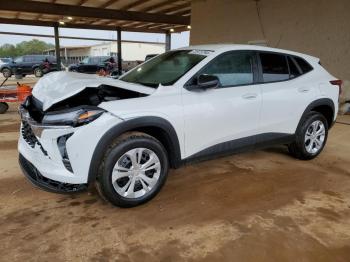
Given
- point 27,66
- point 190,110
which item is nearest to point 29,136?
point 190,110

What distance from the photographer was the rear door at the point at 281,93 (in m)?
3.96

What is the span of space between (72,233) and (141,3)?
40.3 feet

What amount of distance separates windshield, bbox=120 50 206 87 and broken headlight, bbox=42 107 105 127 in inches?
35.2

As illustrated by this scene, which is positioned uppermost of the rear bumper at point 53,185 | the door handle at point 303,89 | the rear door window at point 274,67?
the rear door window at point 274,67

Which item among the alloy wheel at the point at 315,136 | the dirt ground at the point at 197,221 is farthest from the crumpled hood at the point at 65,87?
the alloy wheel at the point at 315,136

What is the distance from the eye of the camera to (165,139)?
3262 millimetres

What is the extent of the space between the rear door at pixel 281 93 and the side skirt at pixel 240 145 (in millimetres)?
71

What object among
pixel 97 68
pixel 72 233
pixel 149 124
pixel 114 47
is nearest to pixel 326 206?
pixel 149 124

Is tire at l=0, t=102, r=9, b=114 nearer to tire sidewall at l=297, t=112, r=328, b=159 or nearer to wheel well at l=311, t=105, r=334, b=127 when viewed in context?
tire sidewall at l=297, t=112, r=328, b=159

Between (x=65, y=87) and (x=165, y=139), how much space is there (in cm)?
109

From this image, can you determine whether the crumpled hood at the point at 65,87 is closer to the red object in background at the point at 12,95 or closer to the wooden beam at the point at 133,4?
the red object in background at the point at 12,95

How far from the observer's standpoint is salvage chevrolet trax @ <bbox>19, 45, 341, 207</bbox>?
280 cm

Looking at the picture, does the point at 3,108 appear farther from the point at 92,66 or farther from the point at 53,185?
the point at 92,66

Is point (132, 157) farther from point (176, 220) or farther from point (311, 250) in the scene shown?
point (311, 250)
